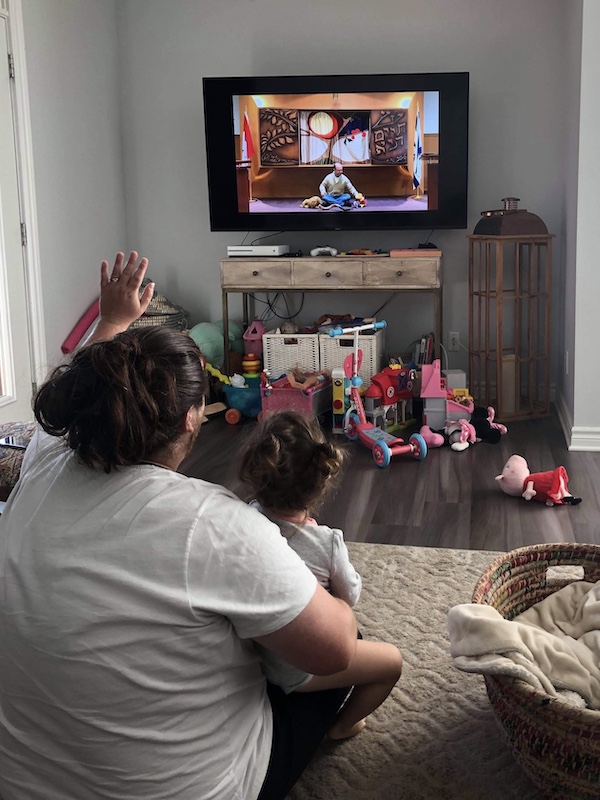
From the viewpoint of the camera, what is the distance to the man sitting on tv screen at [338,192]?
4.87 m

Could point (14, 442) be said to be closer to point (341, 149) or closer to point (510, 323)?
point (341, 149)

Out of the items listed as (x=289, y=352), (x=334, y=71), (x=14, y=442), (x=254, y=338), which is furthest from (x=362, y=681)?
(x=334, y=71)

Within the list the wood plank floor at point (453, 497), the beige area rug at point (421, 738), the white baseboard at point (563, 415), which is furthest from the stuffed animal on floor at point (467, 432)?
the beige area rug at point (421, 738)

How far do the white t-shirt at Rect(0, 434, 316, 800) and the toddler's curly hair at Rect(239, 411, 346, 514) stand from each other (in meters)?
0.38

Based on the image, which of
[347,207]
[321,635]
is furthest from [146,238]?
[321,635]

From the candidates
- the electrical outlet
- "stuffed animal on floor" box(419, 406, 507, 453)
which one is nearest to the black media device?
"stuffed animal on floor" box(419, 406, 507, 453)

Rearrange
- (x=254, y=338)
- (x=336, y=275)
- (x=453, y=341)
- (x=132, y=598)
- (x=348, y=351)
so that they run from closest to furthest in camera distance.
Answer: (x=132, y=598), (x=348, y=351), (x=336, y=275), (x=254, y=338), (x=453, y=341)

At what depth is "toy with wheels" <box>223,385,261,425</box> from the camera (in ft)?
15.7

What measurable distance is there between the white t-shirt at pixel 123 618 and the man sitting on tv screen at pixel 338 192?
3.91m

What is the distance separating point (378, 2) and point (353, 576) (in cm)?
423

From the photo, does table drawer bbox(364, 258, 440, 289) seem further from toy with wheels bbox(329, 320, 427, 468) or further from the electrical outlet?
the electrical outlet

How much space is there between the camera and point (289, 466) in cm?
157

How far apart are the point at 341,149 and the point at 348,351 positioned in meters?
1.17

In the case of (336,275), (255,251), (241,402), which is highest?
(255,251)
